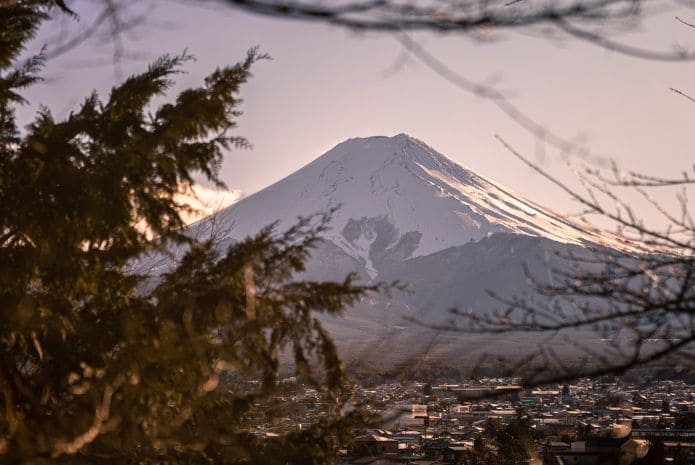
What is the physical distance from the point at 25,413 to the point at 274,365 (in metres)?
1.51

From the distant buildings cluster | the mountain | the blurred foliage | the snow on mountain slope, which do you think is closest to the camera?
the distant buildings cluster

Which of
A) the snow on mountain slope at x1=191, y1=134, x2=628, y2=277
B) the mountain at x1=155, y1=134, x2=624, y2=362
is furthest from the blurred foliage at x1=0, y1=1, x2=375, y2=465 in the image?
the snow on mountain slope at x1=191, y1=134, x2=628, y2=277

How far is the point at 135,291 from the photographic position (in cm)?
663

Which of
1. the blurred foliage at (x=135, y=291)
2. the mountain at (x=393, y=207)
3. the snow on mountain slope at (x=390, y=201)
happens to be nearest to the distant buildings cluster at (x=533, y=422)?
the blurred foliage at (x=135, y=291)

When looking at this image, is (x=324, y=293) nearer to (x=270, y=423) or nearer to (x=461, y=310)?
(x=270, y=423)

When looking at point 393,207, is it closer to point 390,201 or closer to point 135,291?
point 390,201

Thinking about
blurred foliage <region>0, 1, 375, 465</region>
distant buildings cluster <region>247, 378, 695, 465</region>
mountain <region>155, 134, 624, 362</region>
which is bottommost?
distant buildings cluster <region>247, 378, 695, 465</region>

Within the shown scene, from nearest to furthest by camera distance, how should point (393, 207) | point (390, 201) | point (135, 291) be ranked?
point (135, 291) < point (390, 201) < point (393, 207)

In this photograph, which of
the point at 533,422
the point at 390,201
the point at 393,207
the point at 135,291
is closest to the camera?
the point at 135,291

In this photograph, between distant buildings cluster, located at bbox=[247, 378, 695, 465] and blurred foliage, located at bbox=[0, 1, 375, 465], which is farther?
blurred foliage, located at bbox=[0, 1, 375, 465]

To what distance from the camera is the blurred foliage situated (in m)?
5.34

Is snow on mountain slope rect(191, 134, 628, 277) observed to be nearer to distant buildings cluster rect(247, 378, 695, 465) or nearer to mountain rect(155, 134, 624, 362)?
mountain rect(155, 134, 624, 362)

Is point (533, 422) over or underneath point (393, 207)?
underneath

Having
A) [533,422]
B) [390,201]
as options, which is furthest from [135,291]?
[390,201]
